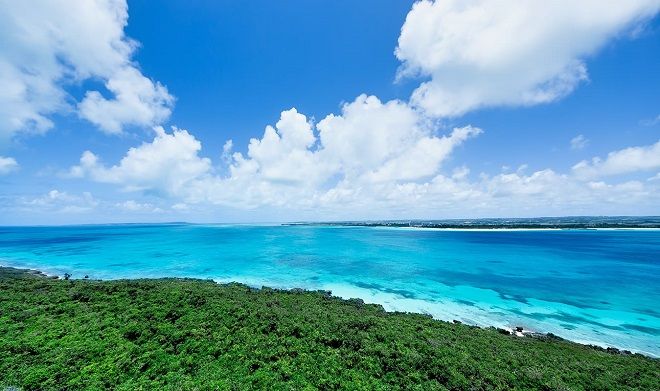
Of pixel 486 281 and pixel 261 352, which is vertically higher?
pixel 261 352

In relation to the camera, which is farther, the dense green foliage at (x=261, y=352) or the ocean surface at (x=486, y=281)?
the ocean surface at (x=486, y=281)

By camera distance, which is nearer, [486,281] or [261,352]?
[261,352]

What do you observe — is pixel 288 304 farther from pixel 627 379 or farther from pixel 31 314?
pixel 627 379

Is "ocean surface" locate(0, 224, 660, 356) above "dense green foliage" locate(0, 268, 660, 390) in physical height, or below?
below

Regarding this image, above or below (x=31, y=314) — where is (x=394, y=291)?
below

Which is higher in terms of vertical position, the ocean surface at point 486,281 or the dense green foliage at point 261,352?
the dense green foliage at point 261,352

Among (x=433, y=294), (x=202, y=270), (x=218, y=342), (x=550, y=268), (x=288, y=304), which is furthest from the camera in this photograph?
(x=550, y=268)

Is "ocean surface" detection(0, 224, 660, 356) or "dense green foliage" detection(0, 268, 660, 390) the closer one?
"dense green foliage" detection(0, 268, 660, 390)

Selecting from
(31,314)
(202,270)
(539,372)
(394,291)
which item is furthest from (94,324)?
(202,270)
